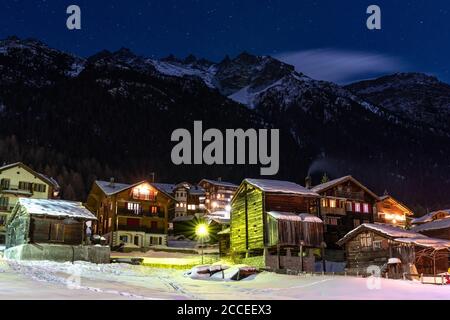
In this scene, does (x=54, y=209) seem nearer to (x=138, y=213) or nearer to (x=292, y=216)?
(x=292, y=216)

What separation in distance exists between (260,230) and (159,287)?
25592 millimetres

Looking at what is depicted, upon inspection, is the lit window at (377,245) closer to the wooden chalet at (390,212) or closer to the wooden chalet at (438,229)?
the wooden chalet at (438,229)

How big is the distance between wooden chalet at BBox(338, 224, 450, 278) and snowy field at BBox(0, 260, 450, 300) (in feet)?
40.5

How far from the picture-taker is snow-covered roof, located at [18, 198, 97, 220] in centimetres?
4903

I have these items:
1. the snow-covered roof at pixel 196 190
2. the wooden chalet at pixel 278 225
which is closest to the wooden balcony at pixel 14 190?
the wooden chalet at pixel 278 225

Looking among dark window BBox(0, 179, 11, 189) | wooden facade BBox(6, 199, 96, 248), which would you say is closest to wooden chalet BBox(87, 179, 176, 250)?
dark window BBox(0, 179, 11, 189)

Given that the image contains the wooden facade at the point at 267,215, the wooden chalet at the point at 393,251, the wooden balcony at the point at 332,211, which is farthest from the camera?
the wooden balcony at the point at 332,211

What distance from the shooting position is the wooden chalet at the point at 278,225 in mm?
53156

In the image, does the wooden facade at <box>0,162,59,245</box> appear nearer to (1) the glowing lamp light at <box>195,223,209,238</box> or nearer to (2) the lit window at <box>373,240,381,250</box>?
Answer: (1) the glowing lamp light at <box>195,223,209,238</box>

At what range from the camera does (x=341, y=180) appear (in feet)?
218

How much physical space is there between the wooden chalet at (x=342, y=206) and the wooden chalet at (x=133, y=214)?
26301 mm

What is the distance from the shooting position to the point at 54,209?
5084 centimetres

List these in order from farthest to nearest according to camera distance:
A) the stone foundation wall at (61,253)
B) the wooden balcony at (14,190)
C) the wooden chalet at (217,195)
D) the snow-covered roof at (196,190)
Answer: the snow-covered roof at (196,190) < the wooden chalet at (217,195) < the wooden balcony at (14,190) < the stone foundation wall at (61,253)

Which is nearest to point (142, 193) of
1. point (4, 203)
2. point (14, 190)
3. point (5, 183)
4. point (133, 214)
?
point (133, 214)
